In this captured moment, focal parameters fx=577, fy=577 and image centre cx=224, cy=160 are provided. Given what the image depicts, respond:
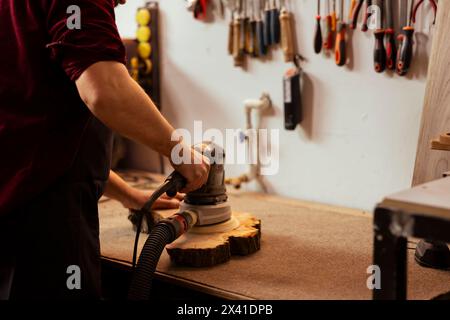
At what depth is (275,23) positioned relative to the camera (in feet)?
6.61

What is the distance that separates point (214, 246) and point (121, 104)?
0.45m

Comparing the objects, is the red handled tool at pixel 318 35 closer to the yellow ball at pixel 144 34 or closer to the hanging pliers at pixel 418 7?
the hanging pliers at pixel 418 7

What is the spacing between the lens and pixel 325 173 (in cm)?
203

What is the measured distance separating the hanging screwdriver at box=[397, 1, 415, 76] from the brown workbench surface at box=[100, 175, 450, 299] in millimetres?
482

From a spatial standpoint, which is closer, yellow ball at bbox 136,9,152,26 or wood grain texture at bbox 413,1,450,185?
wood grain texture at bbox 413,1,450,185

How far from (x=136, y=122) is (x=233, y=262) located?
1.51ft

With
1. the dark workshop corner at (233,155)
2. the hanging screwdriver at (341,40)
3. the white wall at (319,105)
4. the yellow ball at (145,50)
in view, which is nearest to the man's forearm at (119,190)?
the dark workshop corner at (233,155)

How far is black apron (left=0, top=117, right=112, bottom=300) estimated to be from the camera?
1252mm

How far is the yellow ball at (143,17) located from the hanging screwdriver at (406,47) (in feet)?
3.67

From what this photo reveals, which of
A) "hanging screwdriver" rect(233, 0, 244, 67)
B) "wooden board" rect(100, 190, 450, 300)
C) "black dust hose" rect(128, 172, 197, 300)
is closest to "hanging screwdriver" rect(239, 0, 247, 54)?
"hanging screwdriver" rect(233, 0, 244, 67)

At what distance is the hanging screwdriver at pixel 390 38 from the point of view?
68.4 inches

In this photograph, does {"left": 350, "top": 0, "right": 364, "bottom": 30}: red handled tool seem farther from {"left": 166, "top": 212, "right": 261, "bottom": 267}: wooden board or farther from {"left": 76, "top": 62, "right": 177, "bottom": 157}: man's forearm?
{"left": 76, "top": 62, "right": 177, "bottom": 157}: man's forearm

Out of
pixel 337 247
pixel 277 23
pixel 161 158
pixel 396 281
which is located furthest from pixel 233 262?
pixel 161 158

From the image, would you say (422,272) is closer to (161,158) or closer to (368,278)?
(368,278)
